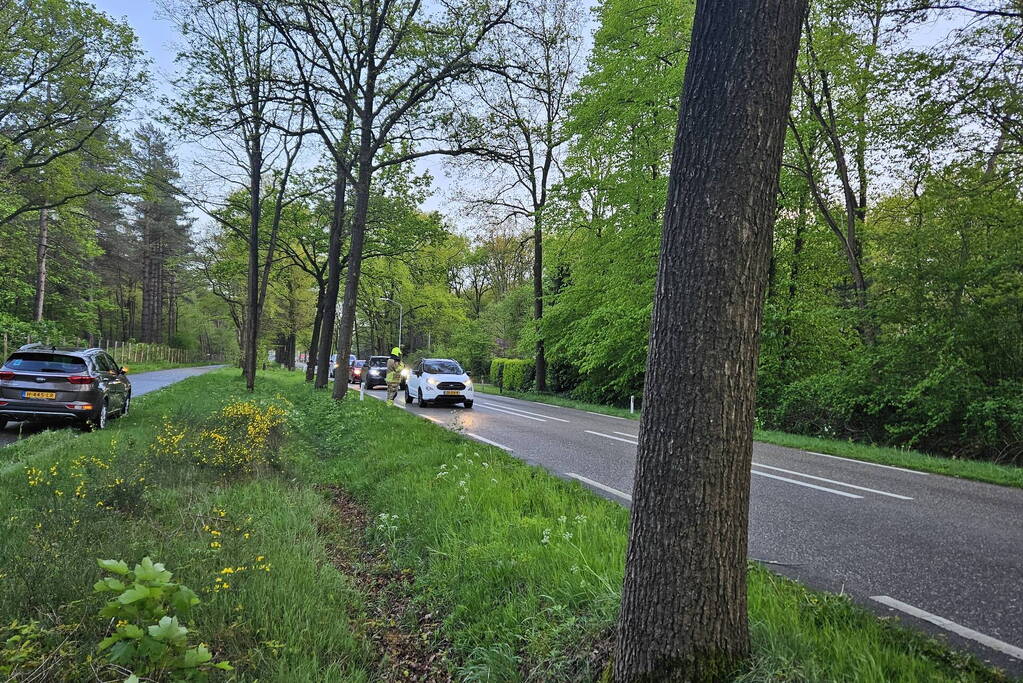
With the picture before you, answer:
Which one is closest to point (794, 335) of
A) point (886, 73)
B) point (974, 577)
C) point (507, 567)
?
point (886, 73)

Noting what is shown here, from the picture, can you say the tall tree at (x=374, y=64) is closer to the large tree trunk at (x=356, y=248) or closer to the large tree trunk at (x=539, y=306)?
the large tree trunk at (x=356, y=248)

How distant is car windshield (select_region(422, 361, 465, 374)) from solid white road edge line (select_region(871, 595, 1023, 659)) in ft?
54.4

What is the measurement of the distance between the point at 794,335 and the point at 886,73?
22.0 ft

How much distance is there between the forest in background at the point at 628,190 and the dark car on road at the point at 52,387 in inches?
289

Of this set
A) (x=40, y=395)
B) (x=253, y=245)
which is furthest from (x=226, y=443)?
(x=253, y=245)

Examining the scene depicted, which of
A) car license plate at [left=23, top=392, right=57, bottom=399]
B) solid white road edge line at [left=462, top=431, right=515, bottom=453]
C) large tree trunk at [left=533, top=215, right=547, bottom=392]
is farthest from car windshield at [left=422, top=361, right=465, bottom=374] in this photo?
car license plate at [left=23, top=392, right=57, bottom=399]

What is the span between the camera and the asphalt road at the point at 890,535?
3490 mm

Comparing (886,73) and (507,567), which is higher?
(886,73)

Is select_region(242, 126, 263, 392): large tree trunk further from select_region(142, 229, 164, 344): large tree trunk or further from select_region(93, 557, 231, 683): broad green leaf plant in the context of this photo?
select_region(142, 229, 164, 344): large tree trunk

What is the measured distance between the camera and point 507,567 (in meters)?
3.91

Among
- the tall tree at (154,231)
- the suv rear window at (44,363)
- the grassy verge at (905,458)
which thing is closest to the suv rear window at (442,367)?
the grassy verge at (905,458)

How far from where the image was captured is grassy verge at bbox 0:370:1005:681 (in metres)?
2.76

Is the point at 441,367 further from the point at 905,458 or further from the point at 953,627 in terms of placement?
the point at 953,627

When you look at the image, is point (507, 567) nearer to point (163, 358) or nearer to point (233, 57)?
point (233, 57)
